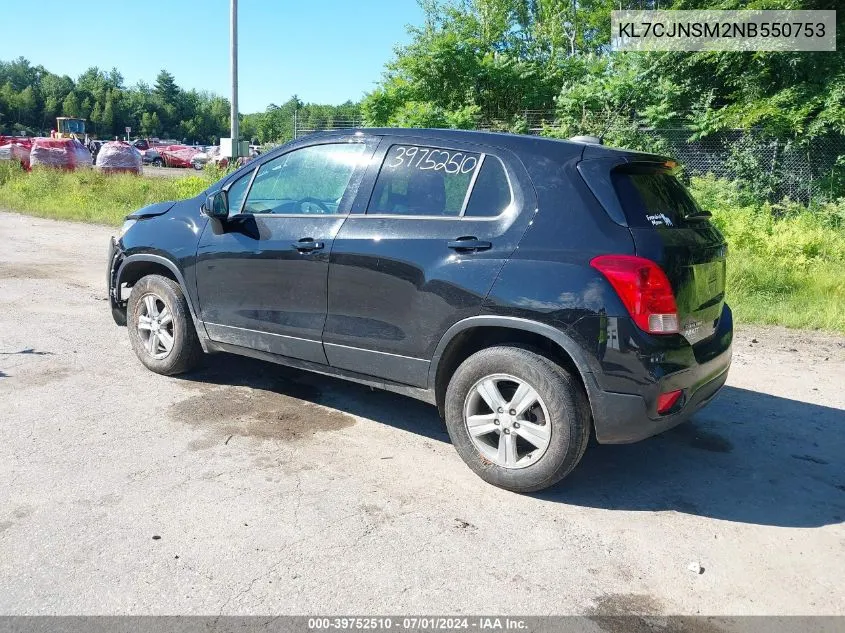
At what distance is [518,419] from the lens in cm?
374

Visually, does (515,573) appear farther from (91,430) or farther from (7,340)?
(7,340)

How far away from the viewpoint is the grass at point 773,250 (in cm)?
825

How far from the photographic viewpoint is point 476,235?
12.6ft

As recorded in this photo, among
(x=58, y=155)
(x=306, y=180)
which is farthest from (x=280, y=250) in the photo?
(x=58, y=155)

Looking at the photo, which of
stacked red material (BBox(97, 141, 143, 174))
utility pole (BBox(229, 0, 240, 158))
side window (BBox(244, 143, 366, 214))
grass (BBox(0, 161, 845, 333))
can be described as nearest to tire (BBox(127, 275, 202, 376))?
side window (BBox(244, 143, 366, 214))

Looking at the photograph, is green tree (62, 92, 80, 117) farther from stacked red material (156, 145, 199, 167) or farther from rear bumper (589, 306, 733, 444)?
rear bumper (589, 306, 733, 444)

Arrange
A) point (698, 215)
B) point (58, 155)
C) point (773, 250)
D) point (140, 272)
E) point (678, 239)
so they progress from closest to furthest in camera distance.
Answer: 1. point (678, 239)
2. point (698, 215)
3. point (140, 272)
4. point (773, 250)
5. point (58, 155)

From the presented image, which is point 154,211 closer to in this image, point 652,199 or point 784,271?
point 652,199

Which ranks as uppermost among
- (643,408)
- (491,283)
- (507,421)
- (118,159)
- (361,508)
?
(118,159)

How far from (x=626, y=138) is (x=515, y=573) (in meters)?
14.2

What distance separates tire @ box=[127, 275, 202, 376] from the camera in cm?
528

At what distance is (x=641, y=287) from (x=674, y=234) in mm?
469

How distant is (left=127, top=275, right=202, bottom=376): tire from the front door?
29 centimetres

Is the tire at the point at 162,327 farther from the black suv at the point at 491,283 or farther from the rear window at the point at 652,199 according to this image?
the rear window at the point at 652,199
